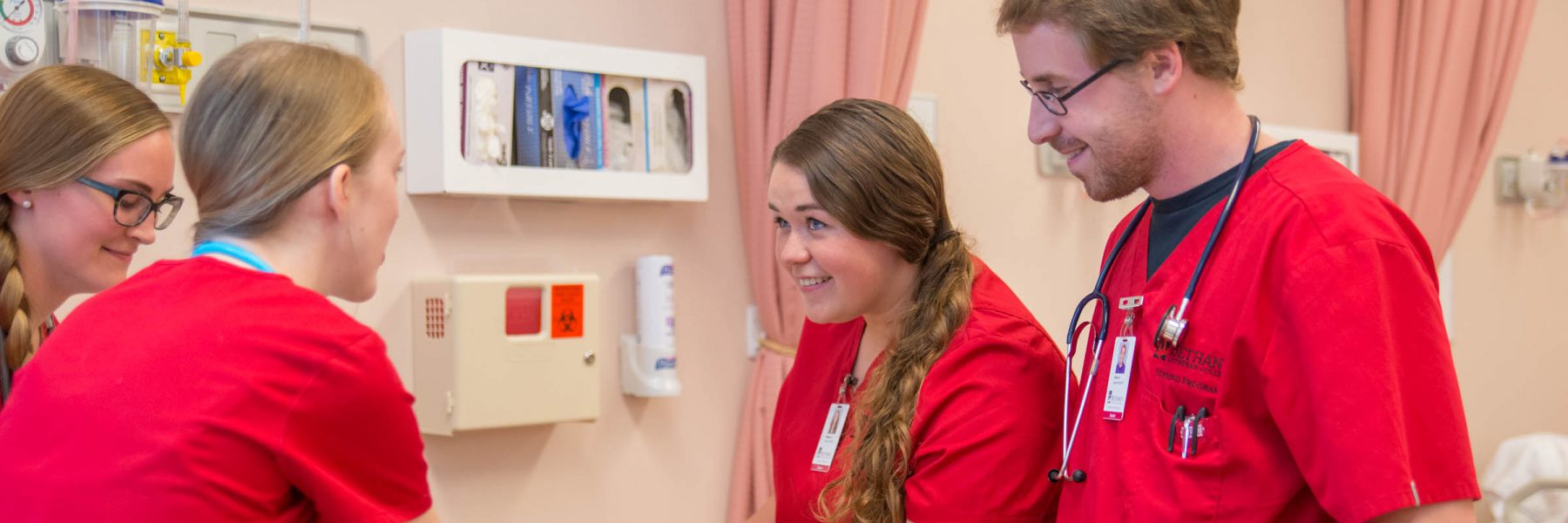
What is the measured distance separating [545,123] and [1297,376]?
1.47 meters

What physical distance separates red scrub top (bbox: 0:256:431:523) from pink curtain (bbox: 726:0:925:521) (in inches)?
60.0

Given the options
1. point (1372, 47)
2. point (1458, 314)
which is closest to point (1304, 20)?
point (1372, 47)

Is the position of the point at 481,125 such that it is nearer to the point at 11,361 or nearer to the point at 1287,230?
the point at 11,361

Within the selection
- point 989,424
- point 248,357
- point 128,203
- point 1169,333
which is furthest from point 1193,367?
point 128,203

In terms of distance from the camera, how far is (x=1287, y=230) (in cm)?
129

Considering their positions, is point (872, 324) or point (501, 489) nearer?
point (872, 324)

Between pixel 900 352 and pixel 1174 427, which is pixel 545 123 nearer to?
pixel 900 352

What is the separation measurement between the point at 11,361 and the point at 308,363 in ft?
2.48

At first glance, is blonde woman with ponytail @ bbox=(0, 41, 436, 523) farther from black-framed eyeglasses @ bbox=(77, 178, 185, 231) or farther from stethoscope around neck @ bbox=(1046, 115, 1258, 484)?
stethoscope around neck @ bbox=(1046, 115, 1258, 484)

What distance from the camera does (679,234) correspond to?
8.59 ft

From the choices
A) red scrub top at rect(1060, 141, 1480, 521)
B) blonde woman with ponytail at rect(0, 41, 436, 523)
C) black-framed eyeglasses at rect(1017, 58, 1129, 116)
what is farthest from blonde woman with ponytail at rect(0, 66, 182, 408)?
red scrub top at rect(1060, 141, 1480, 521)

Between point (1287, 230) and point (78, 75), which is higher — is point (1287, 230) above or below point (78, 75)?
below

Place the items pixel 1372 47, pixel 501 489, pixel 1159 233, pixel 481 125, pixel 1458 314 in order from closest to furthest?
1. pixel 1159 233
2. pixel 481 125
3. pixel 501 489
4. pixel 1372 47
5. pixel 1458 314

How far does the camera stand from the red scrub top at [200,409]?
1045 mm
